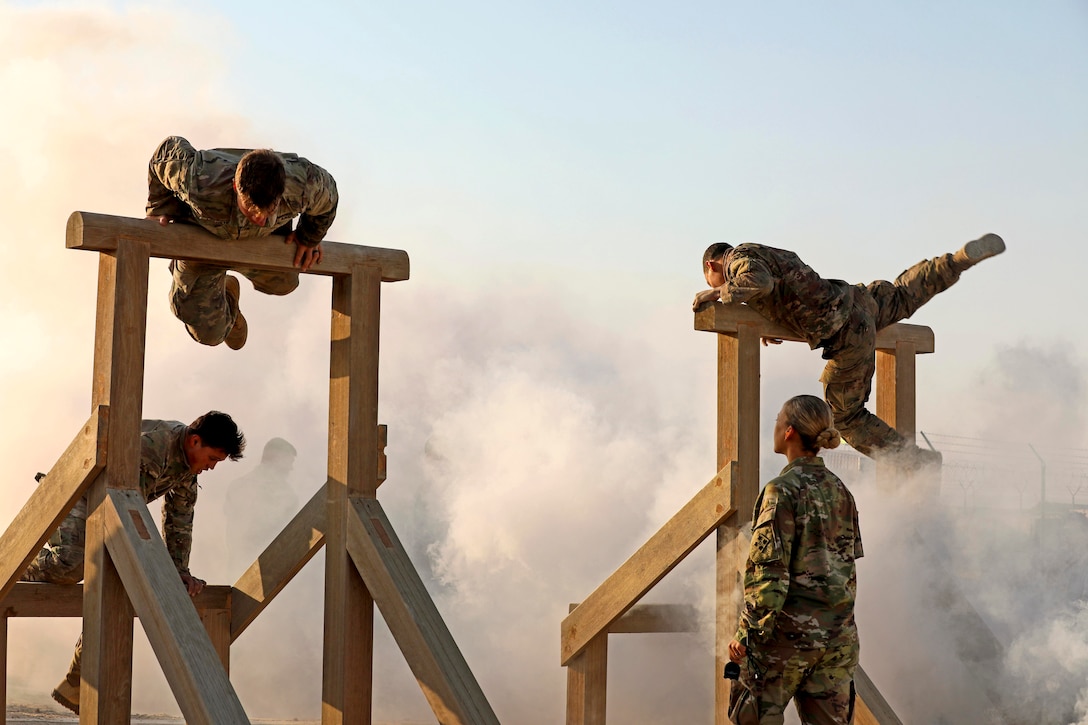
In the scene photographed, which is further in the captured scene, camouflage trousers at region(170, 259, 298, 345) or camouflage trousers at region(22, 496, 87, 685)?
camouflage trousers at region(22, 496, 87, 685)

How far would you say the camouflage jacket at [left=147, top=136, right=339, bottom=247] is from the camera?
170 inches

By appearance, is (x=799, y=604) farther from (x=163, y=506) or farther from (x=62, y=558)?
(x=62, y=558)

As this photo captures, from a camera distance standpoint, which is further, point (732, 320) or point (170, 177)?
point (732, 320)

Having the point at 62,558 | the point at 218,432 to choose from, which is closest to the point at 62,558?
the point at 62,558

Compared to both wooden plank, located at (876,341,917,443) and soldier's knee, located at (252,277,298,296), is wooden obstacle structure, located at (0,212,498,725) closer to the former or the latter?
soldier's knee, located at (252,277,298,296)

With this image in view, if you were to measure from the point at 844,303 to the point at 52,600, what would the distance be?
11.3 feet

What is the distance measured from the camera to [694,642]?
5961 mm

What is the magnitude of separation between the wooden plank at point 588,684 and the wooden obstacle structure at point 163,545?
→ 41.5 inches

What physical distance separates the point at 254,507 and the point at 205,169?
7.81m

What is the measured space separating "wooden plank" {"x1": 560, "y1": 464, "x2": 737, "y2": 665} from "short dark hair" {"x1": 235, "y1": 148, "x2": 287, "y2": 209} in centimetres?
193

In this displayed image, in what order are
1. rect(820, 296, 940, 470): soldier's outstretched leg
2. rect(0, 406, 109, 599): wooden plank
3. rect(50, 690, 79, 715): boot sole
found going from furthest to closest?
rect(820, 296, 940, 470): soldier's outstretched leg
rect(50, 690, 79, 715): boot sole
rect(0, 406, 109, 599): wooden plank

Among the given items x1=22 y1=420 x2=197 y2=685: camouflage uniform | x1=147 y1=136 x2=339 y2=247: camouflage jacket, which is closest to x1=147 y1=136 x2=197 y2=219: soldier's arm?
x1=147 y1=136 x2=339 y2=247: camouflage jacket

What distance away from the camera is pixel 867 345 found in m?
5.72

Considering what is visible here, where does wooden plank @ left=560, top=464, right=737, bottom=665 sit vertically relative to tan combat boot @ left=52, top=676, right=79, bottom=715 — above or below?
above
